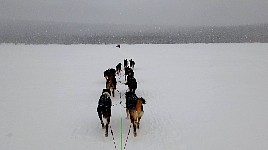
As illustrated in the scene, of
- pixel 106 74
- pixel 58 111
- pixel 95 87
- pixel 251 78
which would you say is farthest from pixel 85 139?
pixel 251 78

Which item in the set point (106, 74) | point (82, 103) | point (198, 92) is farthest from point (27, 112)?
point (198, 92)

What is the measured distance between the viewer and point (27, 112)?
8797 millimetres

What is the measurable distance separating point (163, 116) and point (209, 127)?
4.85 feet

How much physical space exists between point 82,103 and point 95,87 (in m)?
2.82

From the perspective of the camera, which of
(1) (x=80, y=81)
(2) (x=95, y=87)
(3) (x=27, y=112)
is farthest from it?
(1) (x=80, y=81)

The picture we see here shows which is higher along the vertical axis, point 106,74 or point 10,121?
point 106,74

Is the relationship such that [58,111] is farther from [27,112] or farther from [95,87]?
[95,87]

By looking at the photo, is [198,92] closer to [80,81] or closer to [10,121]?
[80,81]

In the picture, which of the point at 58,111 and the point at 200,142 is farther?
the point at 58,111

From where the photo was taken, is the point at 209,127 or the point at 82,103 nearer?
the point at 209,127

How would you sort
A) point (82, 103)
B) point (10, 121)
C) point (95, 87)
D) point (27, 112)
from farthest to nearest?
point (95, 87) → point (82, 103) → point (27, 112) → point (10, 121)

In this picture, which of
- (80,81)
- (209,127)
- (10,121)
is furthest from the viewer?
(80,81)

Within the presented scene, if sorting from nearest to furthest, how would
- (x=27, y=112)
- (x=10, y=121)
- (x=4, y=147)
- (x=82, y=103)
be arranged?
(x=4, y=147)
(x=10, y=121)
(x=27, y=112)
(x=82, y=103)

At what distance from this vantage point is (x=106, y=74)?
11.4 meters
